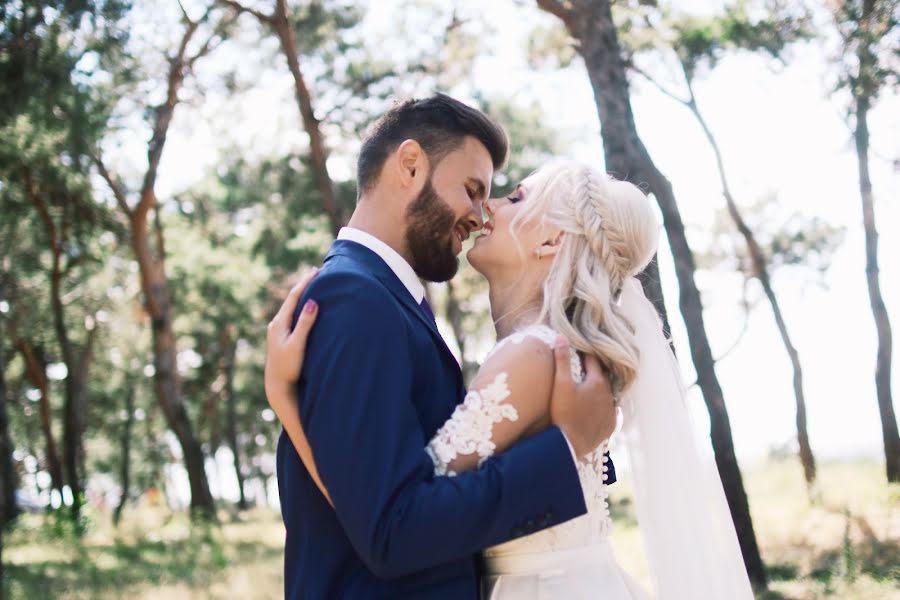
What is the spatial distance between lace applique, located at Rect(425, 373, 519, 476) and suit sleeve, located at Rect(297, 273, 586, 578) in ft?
0.27

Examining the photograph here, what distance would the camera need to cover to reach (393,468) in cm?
219

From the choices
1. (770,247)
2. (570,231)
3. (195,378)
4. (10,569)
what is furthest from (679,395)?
(195,378)

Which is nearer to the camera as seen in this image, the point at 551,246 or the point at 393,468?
the point at 393,468

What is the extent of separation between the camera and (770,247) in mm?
28828

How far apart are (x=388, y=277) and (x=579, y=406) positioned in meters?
0.62

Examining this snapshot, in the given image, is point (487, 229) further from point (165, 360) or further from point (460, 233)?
point (165, 360)

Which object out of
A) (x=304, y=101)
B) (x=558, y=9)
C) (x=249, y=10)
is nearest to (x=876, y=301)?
Answer: (x=558, y=9)

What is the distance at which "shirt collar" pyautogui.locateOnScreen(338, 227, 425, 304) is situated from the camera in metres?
2.79

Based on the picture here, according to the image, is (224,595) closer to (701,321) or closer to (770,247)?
(701,321)

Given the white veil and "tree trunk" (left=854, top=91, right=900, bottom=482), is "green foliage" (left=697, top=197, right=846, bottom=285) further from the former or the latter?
the white veil

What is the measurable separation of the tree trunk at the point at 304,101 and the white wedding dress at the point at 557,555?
1212 cm

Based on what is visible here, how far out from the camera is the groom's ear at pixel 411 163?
9.48 ft

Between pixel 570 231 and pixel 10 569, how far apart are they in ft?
44.3

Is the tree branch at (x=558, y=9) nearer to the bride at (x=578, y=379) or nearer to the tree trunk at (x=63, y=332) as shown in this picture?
the bride at (x=578, y=379)
